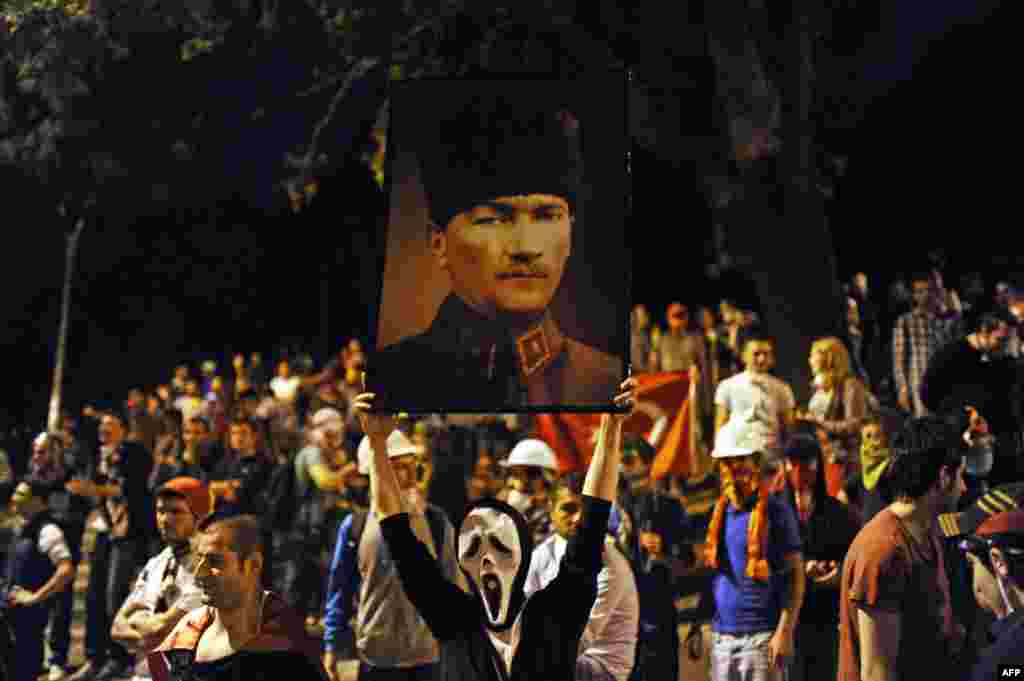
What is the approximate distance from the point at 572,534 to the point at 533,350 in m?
0.80

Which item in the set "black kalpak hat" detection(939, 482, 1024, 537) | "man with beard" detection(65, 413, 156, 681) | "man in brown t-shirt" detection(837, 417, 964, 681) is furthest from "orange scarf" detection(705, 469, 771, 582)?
"man with beard" detection(65, 413, 156, 681)

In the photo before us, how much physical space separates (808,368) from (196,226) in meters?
24.1

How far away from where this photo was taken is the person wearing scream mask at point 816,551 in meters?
9.47

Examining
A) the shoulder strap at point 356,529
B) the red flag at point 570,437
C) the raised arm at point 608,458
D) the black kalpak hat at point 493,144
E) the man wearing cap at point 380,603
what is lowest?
the man wearing cap at point 380,603

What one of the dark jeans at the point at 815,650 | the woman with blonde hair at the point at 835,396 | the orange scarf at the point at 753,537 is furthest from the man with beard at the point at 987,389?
the orange scarf at the point at 753,537

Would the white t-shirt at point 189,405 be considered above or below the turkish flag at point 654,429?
above

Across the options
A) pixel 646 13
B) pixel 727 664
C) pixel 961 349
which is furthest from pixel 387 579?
pixel 646 13

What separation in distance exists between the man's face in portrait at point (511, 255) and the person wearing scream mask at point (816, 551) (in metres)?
3.62

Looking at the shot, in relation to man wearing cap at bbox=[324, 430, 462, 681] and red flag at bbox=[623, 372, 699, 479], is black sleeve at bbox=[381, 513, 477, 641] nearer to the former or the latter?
man wearing cap at bbox=[324, 430, 462, 681]

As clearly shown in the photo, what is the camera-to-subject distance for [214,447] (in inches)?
584

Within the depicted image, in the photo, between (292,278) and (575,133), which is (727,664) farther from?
(292,278)

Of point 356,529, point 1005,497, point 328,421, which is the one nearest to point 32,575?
point 328,421

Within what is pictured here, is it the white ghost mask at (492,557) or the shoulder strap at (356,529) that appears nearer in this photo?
the white ghost mask at (492,557)

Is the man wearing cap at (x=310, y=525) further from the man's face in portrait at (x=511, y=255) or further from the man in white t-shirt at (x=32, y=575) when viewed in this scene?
the man's face in portrait at (x=511, y=255)
